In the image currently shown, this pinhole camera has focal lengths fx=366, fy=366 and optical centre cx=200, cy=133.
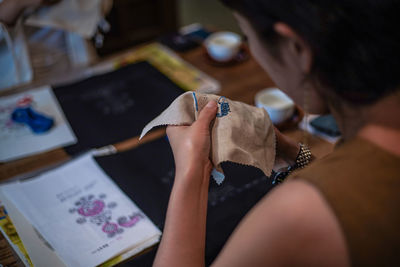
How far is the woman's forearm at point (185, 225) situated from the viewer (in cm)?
66

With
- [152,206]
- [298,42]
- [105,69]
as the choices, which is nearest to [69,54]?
[105,69]

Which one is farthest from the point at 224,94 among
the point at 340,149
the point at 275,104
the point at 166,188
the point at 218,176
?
the point at 340,149

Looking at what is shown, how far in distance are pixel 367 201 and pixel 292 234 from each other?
109 mm

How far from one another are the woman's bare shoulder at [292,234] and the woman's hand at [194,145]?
187 mm

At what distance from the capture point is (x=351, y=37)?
487 mm

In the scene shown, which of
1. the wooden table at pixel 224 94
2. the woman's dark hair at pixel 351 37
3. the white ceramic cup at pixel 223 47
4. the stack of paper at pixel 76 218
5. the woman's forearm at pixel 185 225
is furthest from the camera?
the white ceramic cup at pixel 223 47

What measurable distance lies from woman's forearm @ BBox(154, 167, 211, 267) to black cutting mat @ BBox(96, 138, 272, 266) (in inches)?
4.6

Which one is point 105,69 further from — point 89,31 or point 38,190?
point 38,190

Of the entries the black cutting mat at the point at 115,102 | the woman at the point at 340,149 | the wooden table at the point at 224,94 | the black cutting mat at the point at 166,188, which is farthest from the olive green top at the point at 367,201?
the black cutting mat at the point at 115,102

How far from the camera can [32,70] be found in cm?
147

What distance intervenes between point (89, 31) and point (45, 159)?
61cm

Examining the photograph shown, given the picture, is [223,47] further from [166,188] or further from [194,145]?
[194,145]

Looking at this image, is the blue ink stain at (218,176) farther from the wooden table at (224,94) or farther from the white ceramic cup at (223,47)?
the white ceramic cup at (223,47)

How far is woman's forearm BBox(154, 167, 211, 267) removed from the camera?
0.66m
